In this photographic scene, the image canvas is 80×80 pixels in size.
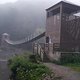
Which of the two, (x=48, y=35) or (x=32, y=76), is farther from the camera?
(x=48, y=35)

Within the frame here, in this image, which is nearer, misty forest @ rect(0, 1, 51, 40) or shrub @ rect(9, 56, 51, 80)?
shrub @ rect(9, 56, 51, 80)

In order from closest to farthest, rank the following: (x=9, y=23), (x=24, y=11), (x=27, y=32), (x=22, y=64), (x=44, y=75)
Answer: (x=44, y=75) → (x=22, y=64) → (x=27, y=32) → (x=9, y=23) → (x=24, y=11)

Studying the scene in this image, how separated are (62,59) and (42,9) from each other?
186 feet

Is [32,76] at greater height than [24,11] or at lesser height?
lesser

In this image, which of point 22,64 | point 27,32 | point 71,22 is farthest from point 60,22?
point 27,32

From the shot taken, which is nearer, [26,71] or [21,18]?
[26,71]

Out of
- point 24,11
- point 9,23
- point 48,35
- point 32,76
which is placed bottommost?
point 32,76

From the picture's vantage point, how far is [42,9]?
72938mm

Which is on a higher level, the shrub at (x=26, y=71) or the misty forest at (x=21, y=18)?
the misty forest at (x=21, y=18)

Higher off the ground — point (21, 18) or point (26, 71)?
point (21, 18)

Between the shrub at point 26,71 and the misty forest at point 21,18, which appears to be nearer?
the shrub at point 26,71

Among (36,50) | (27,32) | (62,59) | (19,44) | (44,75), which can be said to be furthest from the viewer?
(27,32)

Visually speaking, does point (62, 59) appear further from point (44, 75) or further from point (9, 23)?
point (9, 23)

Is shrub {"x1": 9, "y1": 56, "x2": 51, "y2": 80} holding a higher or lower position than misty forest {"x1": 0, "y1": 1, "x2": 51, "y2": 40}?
lower
